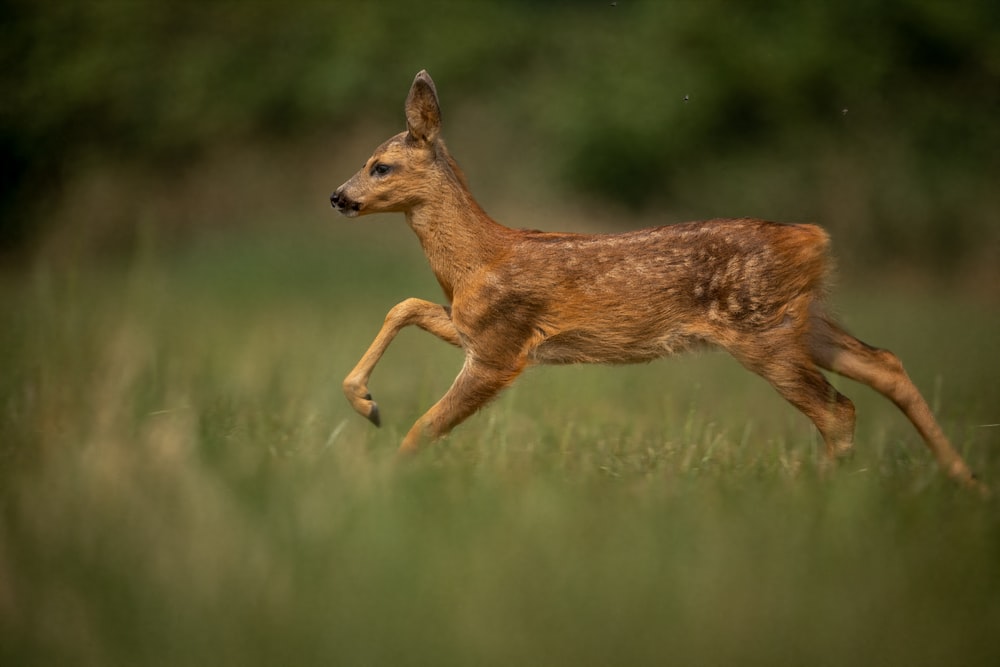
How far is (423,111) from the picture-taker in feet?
20.7

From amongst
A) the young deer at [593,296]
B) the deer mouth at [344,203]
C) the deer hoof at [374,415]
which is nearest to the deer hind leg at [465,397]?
the young deer at [593,296]

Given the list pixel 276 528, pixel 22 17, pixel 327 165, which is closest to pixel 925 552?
pixel 276 528

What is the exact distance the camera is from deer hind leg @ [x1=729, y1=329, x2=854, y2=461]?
6273mm

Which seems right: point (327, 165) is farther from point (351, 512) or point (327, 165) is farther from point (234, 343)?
point (351, 512)

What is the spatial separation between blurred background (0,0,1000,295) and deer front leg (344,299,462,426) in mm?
6593

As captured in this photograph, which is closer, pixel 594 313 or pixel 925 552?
pixel 925 552

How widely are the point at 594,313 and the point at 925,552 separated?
2.14 metres

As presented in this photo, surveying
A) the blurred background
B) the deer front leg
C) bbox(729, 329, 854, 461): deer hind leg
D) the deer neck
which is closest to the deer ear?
the deer neck

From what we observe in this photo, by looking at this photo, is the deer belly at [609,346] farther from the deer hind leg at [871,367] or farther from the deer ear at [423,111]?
the deer ear at [423,111]

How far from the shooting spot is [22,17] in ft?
49.5

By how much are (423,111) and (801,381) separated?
218cm

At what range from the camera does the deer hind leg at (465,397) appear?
6.21 m

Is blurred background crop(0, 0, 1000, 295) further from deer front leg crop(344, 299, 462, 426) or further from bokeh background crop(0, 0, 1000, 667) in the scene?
deer front leg crop(344, 299, 462, 426)

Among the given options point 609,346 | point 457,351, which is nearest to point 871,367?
point 609,346
